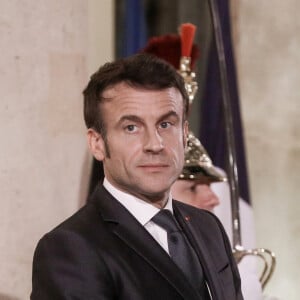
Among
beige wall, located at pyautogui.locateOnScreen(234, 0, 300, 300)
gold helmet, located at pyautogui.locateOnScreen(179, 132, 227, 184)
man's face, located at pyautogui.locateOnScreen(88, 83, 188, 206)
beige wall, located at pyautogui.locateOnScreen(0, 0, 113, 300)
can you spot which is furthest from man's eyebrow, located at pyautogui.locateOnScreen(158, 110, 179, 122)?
beige wall, located at pyautogui.locateOnScreen(234, 0, 300, 300)

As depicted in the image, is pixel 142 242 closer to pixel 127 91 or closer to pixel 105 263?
pixel 105 263

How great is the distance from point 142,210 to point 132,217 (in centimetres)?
2

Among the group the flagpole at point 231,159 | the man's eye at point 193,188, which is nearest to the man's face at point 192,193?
the man's eye at point 193,188

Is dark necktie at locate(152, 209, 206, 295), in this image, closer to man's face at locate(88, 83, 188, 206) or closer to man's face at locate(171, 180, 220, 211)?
man's face at locate(88, 83, 188, 206)

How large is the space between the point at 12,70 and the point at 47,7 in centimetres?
A: 20

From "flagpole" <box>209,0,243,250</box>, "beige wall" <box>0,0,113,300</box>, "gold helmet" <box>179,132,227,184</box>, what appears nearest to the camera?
"beige wall" <box>0,0,113,300</box>

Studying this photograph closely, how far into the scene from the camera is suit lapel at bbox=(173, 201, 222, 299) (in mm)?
1414

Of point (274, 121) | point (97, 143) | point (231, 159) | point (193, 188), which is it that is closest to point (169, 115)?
point (97, 143)

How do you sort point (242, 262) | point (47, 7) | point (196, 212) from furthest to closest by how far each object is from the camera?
point (242, 262) → point (47, 7) → point (196, 212)

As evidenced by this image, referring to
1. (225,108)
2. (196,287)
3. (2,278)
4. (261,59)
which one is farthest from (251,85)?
(196,287)

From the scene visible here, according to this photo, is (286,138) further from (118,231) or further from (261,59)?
(118,231)

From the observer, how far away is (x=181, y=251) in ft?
4.65

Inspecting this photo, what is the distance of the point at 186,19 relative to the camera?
12.7ft

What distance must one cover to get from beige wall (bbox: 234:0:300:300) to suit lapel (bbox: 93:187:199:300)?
7.02 ft
